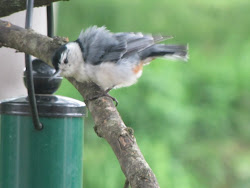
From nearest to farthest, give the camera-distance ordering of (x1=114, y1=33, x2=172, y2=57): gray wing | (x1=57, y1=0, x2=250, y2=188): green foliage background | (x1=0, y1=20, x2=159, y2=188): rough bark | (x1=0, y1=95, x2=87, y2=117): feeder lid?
(x1=0, y1=20, x2=159, y2=188): rough bark
(x1=0, y1=95, x2=87, y2=117): feeder lid
(x1=114, y1=33, x2=172, y2=57): gray wing
(x1=57, y1=0, x2=250, y2=188): green foliage background

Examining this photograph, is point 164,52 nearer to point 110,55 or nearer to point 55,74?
point 110,55

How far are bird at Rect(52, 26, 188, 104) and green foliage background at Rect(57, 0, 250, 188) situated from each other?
0.87 m

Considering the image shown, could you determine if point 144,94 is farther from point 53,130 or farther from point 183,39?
point 53,130

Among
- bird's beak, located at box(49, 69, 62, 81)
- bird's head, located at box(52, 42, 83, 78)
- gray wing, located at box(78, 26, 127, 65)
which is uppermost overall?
gray wing, located at box(78, 26, 127, 65)

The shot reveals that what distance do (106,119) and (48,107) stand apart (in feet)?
0.47

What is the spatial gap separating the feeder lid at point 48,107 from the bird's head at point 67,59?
75 millimetres

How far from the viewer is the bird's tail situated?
180 centimetres

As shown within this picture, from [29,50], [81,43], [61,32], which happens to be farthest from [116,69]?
[61,32]

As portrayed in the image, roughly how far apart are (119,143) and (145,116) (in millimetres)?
1757

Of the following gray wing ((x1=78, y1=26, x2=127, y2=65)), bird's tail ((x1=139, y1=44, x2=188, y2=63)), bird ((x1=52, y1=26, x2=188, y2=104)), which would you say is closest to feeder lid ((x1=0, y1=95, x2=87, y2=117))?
bird ((x1=52, y1=26, x2=188, y2=104))

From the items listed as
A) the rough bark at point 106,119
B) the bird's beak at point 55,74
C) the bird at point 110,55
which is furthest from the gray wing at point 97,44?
the bird's beak at point 55,74

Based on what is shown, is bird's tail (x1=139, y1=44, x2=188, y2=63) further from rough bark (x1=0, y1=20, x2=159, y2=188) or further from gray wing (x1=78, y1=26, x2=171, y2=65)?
rough bark (x1=0, y1=20, x2=159, y2=188)

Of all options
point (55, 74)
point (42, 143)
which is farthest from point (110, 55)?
point (42, 143)

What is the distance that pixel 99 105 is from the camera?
1313 mm
